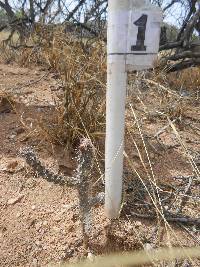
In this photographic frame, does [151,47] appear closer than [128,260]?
Yes

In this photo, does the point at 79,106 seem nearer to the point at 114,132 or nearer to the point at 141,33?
the point at 114,132

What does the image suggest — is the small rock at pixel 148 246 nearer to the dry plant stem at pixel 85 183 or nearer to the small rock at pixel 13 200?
the dry plant stem at pixel 85 183

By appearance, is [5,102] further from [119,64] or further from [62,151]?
[119,64]

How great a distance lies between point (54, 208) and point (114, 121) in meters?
0.49

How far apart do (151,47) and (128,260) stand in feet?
2.45

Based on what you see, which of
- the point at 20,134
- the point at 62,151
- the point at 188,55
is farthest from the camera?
the point at 188,55

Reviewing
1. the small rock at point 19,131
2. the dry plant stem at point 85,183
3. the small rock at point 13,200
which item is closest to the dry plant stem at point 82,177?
the dry plant stem at point 85,183

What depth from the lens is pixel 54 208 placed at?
5.47 feet

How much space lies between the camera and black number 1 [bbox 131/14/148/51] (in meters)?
1.25

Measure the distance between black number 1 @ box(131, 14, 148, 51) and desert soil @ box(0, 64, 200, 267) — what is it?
622 millimetres

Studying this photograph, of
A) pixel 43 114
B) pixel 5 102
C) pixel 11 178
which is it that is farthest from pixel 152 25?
pixel 5 102

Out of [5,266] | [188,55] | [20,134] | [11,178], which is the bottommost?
[5,266]

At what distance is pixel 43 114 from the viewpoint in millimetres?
→ 2207

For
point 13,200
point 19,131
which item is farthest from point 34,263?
point 19,131
